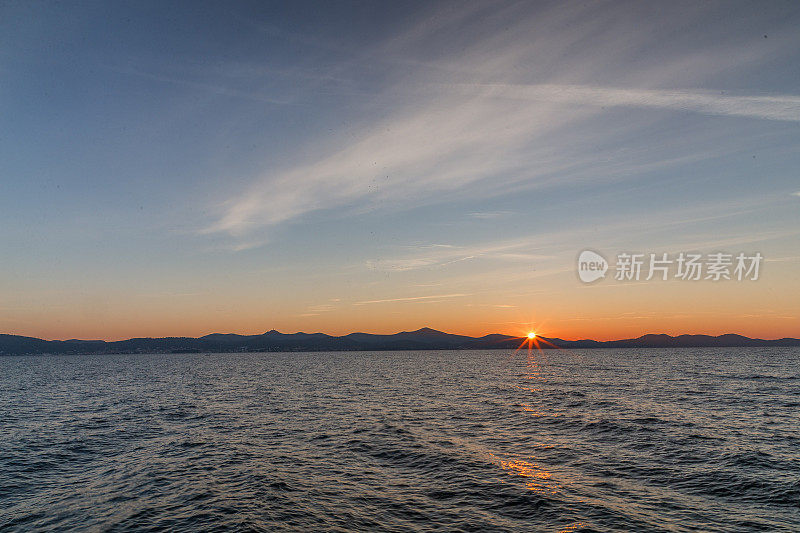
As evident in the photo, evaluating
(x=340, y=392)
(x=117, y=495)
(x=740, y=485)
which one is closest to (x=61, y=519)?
(x=117, y=495)

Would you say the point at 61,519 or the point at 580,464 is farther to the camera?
the point at 580,464

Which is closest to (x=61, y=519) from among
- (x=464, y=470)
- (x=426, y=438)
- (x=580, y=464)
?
(x=464, y=470)

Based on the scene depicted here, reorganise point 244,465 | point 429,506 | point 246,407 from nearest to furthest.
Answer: point 429,506 → point 244,465 → point 246,407

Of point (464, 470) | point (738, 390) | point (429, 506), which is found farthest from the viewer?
point (738, 390)

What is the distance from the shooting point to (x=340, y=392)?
235 ft

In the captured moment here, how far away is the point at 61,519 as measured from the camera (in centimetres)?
2081

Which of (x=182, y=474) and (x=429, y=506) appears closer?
(x=429, y=506)

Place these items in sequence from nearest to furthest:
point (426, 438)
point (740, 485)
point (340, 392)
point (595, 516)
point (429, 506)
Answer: point (595, 516), point (429, 506), point (740, 485), point (426, 438), point (340, 392)

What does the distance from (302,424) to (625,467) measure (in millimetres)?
28561

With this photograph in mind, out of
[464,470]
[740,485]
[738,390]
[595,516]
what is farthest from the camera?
[738,390]

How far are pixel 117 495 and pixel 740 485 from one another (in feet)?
112

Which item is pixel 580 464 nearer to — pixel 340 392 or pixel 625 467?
pixel 625 467

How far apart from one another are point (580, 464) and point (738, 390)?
54704 millimetres

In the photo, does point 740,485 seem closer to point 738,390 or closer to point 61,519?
point 61,519
